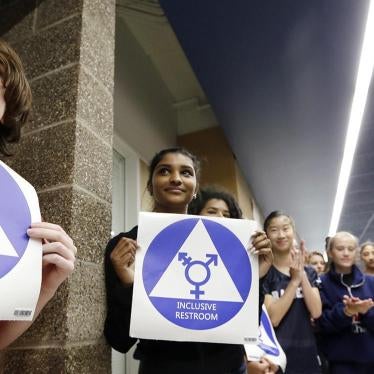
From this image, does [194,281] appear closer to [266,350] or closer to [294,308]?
[266,350]

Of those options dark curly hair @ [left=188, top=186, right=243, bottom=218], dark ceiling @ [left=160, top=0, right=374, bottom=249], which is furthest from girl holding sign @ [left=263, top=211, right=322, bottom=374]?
dark ceiling @ [left=160, top=0, right=374, bottom=249]

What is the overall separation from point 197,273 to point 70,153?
52 cm

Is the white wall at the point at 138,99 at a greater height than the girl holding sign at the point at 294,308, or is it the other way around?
the white wall at the point at 138,99

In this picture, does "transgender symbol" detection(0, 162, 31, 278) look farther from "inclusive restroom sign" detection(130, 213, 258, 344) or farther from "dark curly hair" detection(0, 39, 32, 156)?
"inclusive restroom sign" detection(130, 213, 258, 344)

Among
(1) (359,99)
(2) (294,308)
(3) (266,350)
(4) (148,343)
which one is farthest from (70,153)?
(1) (359,99)

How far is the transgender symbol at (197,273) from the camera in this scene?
3.31ft

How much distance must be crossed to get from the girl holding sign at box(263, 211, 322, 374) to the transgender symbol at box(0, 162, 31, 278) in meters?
1.41

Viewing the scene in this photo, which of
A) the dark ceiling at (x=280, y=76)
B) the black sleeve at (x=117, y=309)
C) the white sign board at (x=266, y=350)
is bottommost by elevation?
the white sign board at (x=266, y=350)

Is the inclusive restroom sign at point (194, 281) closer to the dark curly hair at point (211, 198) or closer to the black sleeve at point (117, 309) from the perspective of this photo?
the black sleeve at point (117, 309)

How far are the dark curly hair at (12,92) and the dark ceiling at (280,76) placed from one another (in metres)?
1.91

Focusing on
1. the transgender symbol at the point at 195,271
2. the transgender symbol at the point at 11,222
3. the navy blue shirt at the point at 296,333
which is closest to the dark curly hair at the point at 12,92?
the transgender symbol at the point at 11,222

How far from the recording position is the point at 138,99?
3537mm

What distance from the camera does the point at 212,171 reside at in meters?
4.71

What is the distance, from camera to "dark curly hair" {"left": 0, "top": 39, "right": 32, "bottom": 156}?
0.81m
